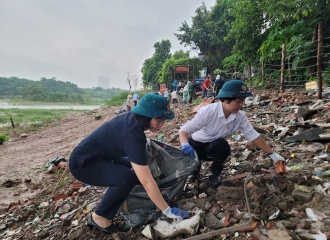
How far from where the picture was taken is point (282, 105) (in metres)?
6.28

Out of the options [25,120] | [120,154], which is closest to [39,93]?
[25,120]

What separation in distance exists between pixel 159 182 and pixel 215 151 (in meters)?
0.71

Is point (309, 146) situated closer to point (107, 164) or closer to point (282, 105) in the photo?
point (107, 164)

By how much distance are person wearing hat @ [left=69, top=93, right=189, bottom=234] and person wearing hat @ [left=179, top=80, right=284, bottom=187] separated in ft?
1.53

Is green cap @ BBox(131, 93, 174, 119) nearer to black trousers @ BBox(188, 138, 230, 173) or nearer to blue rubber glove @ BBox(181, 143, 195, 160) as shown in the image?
blue rubber glove @ BBox(181, 143, 195, 160)

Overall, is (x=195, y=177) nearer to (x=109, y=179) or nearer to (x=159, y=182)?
(x=159, y=182)

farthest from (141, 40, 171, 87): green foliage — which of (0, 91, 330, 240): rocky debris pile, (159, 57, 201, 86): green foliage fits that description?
(0, 91, 330, 240): rocky debris pile

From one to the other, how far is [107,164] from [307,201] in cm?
173

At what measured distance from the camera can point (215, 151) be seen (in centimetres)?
262

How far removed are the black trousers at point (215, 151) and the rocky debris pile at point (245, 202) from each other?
214 millimetres

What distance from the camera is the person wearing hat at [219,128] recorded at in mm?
2396

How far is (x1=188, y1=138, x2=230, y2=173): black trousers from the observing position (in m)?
2.60

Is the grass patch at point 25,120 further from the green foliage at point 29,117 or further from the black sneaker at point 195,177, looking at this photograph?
the black sneaker at point 195,177

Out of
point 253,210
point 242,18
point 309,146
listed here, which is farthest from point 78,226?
point 242,18
